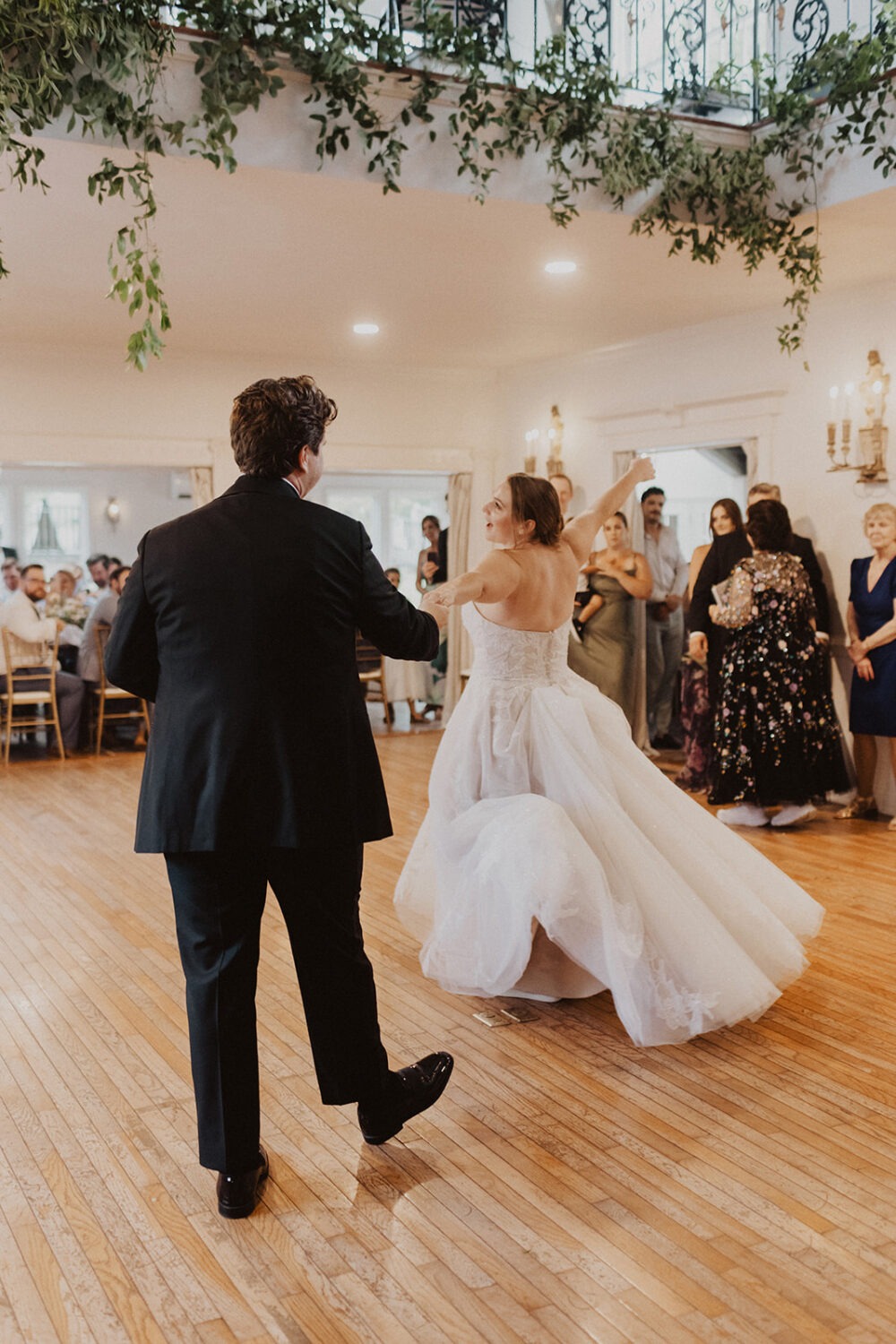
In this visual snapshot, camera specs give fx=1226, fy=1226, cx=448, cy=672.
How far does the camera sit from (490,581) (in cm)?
371

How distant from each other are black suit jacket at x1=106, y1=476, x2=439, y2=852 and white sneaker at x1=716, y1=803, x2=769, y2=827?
14.6 ft

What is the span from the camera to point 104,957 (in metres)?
4.41

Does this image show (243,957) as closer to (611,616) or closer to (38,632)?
(611,616)

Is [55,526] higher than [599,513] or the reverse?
higher

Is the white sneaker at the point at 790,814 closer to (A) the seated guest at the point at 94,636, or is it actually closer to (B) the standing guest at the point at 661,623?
(B) the standing guest at the point at 661,623

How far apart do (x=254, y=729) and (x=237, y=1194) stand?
3.29 feet

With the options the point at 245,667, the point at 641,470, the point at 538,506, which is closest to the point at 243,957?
the point at 245,667

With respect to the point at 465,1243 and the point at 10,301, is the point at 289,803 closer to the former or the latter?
the point at 465,1243

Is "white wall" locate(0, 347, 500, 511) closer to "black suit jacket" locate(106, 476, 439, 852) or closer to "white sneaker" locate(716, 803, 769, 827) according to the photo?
"white sneaker" locate(716, 803, 769, 827)

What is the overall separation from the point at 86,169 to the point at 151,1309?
4070 millimetres

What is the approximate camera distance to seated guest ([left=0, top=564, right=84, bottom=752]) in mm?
8781

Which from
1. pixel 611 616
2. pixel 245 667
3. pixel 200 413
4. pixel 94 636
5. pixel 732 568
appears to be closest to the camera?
pixel 245 667

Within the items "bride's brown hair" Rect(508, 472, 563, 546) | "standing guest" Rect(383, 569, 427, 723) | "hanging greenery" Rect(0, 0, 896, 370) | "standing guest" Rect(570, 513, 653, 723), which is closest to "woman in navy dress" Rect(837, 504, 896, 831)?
"hanging greenery" Rect(0, 0, 896, 370)

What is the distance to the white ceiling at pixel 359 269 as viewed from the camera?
5.18 m
